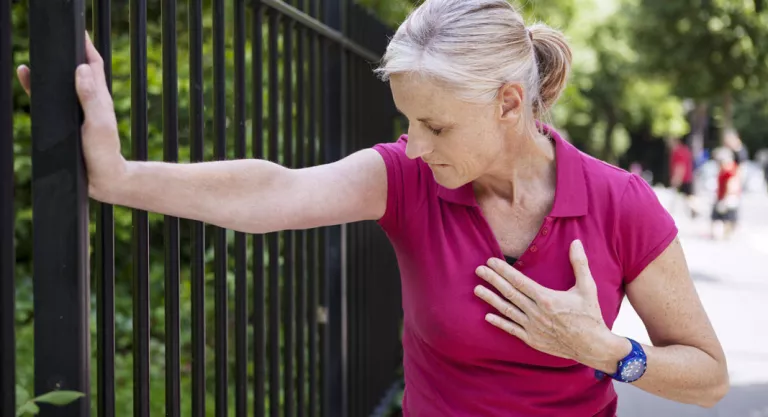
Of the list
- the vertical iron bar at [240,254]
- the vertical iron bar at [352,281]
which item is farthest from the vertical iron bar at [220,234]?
the vertical iron bar at [352,281]

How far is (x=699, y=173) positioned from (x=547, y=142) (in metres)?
26.3

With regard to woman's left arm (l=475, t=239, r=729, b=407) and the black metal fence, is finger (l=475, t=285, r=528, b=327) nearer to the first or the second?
woman's left arm (l=475, t=239, r=729, b=407)

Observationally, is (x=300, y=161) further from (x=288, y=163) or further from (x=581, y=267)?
(x=581, y=267)

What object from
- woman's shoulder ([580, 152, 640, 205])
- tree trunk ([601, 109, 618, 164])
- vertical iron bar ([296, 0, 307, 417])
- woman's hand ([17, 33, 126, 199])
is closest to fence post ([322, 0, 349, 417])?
vertical iron bar ([296, 0, 307, 417])

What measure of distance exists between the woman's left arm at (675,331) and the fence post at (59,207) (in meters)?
1.19

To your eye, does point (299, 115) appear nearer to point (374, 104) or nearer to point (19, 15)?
point (374, 104)

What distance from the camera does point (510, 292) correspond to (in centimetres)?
205

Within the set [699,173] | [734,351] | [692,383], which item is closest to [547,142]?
[692,383]

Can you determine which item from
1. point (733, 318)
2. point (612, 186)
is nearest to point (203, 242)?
point (612, 186)

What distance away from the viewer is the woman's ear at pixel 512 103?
2.06 meters

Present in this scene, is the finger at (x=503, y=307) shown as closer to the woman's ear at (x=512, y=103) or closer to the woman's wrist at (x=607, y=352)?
the woman's wrist at (x=607, y=352)

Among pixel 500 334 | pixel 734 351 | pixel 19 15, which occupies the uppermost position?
pixel 19 15

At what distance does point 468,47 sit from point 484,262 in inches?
18.5

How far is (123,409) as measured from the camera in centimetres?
391
